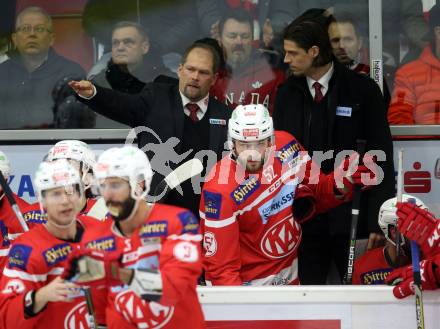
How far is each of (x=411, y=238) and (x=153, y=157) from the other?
1.65 m

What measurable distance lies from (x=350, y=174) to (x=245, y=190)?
0.57m

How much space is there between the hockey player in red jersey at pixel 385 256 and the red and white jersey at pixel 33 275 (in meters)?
1.74

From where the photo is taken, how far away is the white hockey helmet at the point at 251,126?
19.0 feet

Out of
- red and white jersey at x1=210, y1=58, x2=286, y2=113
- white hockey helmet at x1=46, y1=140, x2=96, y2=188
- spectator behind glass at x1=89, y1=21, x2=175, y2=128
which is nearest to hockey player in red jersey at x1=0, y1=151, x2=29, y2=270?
white hockey helmet at x1=46, y1=140, x2=96, y2=188

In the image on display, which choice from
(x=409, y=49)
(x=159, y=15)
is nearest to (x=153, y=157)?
(x=159, y=15)

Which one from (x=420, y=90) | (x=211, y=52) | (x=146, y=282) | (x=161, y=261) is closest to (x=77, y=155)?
(x=211, y=52)

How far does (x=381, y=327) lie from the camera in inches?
219

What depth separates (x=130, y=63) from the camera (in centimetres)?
694

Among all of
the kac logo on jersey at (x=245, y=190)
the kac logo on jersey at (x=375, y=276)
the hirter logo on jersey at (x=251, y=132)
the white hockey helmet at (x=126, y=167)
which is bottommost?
the kac logo on jersey at (x=375, y=276)

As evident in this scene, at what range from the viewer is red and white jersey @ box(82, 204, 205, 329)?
14.9 ft

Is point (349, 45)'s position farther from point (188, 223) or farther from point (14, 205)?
point (188, 223)

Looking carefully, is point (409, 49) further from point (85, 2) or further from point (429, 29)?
point (85, 2)

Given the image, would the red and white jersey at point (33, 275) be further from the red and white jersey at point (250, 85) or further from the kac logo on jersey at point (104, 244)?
the red and white jersey at point (250, 85)

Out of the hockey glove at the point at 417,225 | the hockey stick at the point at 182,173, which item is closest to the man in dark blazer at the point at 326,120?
the hockey stick at the point at 182,173
